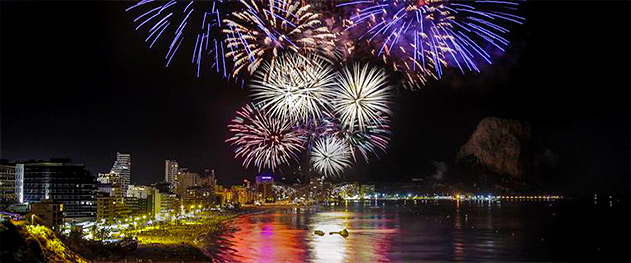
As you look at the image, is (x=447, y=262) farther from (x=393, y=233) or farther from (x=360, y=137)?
(x=393, y=233)

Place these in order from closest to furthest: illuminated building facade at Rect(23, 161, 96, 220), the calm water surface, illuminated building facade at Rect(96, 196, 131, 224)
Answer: the calm water surface → illuminated building facade at Rect(23, 161, 96, 220) → illuminated building facade at Rect(96, 196, 131, 224)

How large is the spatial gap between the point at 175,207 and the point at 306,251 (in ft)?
269

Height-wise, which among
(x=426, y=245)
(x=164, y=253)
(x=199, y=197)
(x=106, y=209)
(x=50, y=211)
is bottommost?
(x=199, y=197)

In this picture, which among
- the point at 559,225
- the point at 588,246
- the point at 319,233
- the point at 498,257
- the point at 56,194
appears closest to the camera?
the point at 498,257

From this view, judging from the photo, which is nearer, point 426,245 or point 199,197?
point 426,245

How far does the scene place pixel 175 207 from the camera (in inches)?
4788

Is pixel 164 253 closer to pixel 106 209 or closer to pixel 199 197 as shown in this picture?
pixel 106 209

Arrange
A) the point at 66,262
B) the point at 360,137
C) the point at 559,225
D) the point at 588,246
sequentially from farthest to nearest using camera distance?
the point at 559,225, the point at 588,246, the point at 360,137, the point at 66,262

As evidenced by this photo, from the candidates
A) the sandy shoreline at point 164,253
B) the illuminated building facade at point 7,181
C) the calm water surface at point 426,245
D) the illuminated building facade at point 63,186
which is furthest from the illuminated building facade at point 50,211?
the illuminated building facade at point 7,181

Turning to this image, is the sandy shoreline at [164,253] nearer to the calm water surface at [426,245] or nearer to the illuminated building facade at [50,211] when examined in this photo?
the calm water surface at [426,245]

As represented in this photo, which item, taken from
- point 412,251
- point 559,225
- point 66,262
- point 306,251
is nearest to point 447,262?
point 412,251

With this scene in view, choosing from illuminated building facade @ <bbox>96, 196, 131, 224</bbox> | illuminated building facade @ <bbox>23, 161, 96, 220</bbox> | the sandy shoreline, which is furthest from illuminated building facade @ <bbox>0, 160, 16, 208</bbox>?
the sandy shoreline

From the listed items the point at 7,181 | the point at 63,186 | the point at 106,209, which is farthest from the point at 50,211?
the point at 106,209

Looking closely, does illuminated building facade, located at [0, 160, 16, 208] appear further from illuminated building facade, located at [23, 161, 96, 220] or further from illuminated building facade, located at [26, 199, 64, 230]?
illuminated building facade, located at [26, 199, 64, 230]
